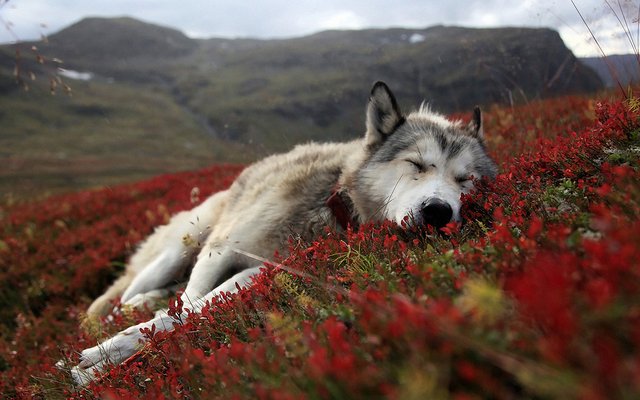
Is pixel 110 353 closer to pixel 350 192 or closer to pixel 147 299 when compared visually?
pixel 147 299

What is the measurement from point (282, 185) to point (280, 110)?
9370cm

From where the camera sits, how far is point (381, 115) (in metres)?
5.06

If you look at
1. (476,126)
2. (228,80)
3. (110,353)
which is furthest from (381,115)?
(228,80)

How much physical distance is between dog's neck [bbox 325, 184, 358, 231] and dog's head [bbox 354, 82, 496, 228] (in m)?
0.13

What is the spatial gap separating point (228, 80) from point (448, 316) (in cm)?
13712

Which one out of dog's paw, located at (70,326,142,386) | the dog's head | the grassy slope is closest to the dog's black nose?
the dog's head

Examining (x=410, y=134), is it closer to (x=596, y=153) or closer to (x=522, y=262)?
(x=596, y=153)

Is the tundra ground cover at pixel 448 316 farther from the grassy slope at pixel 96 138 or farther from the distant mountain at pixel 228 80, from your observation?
the grassy slope at pixel 96 138

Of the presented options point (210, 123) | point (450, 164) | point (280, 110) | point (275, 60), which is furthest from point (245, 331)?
point (275, 60)

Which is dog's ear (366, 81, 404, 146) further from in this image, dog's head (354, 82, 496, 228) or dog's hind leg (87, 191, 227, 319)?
dog's hind leg (87, 191, 227, 319)

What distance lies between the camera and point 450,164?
455 cm

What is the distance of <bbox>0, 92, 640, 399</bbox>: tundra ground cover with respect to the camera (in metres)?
1.15

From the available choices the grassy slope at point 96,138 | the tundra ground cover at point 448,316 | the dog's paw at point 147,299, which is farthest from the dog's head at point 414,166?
the grassy slope at point 96,138

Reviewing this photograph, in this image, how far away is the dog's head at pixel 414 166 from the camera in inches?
148
